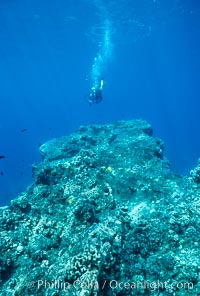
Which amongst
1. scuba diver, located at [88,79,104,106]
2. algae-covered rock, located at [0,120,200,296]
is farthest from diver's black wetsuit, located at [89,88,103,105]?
algae-covered rock, located at [0,120,200,296]

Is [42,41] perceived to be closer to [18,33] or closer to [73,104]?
[18,33]

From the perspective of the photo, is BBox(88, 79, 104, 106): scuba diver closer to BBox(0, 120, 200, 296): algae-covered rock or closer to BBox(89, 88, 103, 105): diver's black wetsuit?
BBox(89, 88, 103, 105): diver's black wetsuit

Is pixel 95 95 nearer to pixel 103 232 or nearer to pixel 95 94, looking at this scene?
pixel 95 94

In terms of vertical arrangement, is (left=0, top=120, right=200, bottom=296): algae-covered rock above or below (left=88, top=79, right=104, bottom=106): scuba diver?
below

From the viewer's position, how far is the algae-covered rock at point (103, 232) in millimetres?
4156

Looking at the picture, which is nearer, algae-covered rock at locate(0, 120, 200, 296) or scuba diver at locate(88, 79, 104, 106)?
algae-covered rock at locate(0, 120, 200, 296)

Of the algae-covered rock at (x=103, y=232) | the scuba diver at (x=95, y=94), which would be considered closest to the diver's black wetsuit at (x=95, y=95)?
the scuba diver at (x=95, y=94)

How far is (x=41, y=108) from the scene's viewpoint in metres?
187

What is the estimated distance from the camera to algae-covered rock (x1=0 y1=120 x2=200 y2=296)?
4156 mm

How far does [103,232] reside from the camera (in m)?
4.63

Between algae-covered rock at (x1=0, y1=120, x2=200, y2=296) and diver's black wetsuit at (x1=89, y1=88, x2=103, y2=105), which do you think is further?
diver's black wetsuit at (x1=89, y1=88, x2=103, y2=105)

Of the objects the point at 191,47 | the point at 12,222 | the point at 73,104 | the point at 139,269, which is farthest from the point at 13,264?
the point at 73,104

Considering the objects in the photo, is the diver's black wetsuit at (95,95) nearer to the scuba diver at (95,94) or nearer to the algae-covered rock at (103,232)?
the scuba diver at (95,94)

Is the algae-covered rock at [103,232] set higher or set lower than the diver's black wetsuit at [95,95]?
A: lower
